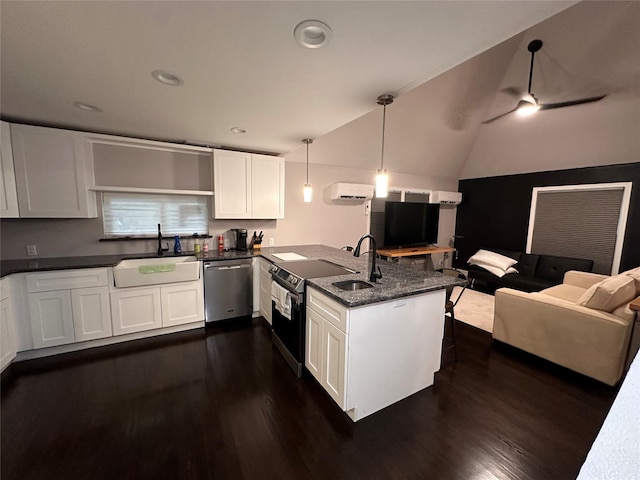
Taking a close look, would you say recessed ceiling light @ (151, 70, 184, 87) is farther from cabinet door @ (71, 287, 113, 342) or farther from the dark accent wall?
the dark accent wall

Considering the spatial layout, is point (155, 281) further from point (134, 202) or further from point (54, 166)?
point (54, 166)

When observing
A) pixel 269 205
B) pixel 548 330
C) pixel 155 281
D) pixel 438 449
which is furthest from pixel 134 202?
pixel 548 330

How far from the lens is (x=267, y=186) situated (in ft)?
12.0

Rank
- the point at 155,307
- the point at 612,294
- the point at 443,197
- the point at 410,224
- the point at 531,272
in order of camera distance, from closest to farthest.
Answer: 1. the point at 612,294
2. the point at 155,307
3. the point at 531,272
4. the point at 410,224
5. the point at 443,197

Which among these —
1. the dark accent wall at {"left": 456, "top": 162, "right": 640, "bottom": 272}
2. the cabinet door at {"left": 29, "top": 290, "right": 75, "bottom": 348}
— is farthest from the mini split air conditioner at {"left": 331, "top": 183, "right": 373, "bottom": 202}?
the cabinet door at {"left": 29, "top": 290, "right": 75, "bottom": 348}

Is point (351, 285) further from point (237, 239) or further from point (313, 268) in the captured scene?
point (237, 239)

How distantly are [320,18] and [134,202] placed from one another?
10.3 feet

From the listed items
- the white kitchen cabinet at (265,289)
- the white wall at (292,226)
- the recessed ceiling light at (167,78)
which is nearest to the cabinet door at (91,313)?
the white wall at (292,226)

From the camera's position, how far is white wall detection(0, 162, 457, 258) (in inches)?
109

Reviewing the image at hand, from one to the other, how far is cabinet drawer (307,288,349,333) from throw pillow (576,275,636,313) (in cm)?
239

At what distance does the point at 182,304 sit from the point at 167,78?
2.37m

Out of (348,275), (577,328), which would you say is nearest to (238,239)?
(348,275)

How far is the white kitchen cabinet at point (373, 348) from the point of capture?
1.75 meters

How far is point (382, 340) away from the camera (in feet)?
6.07
